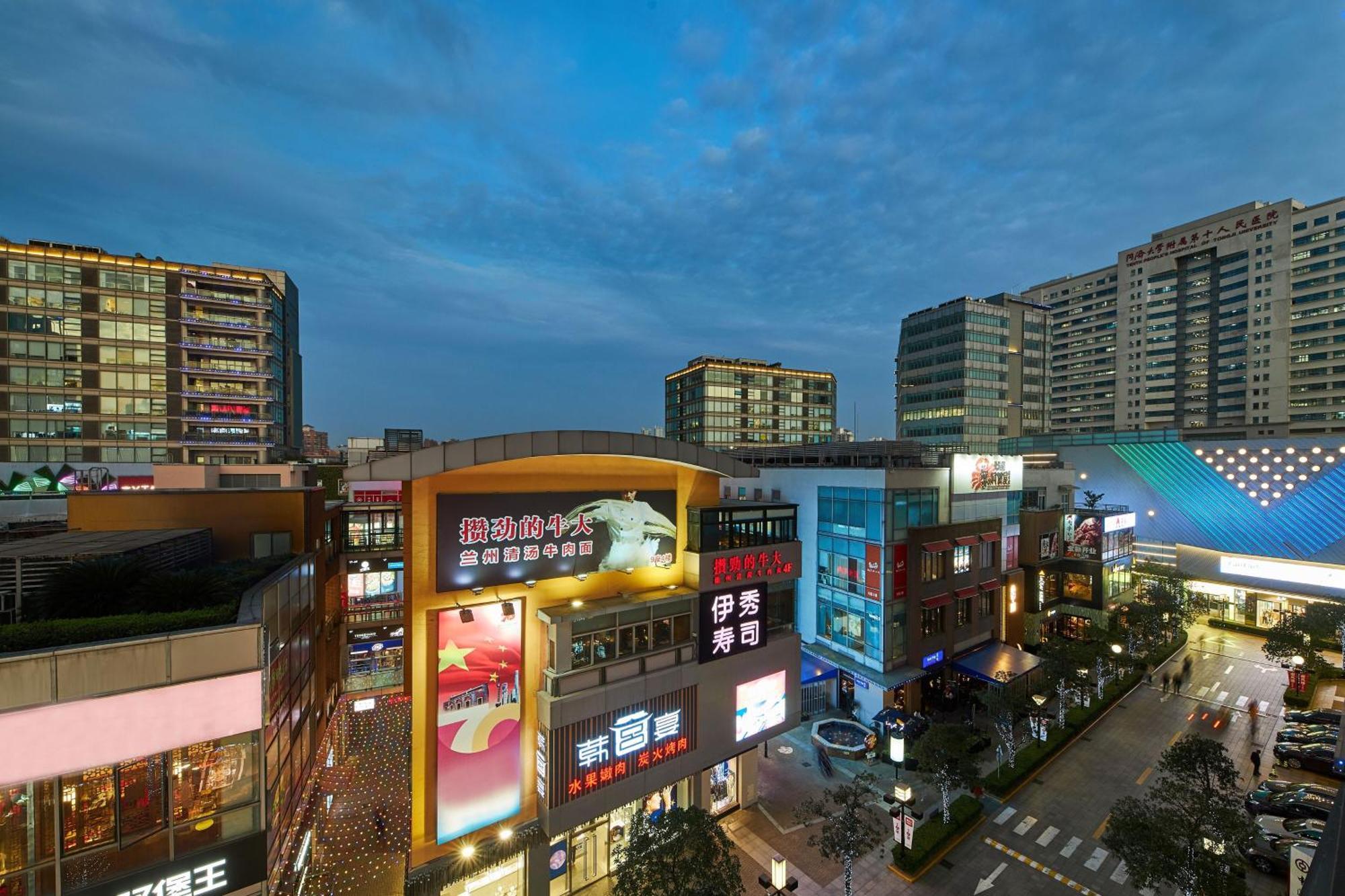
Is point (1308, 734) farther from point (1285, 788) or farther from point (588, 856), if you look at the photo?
point (588, 856)

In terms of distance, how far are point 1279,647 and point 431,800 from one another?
52.7m

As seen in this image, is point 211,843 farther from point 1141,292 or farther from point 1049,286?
point 1049,286

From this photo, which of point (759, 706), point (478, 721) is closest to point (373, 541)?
point (478, 721)

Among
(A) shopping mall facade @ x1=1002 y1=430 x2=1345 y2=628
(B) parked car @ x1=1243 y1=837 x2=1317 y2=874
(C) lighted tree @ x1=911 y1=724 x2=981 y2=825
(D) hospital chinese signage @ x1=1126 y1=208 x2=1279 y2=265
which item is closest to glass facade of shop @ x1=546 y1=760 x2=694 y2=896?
(C) lighted tree @ x1=911 y1=724 x2=981 y2=825

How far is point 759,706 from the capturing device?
21.6 metres

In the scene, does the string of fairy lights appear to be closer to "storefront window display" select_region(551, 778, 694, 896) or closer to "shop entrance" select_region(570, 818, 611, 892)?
"storefront window display" select_region(551, 778, 694, 896)

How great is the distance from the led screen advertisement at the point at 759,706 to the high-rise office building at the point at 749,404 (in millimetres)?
76816

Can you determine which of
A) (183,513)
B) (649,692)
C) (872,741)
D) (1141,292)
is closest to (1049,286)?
(1141,292)

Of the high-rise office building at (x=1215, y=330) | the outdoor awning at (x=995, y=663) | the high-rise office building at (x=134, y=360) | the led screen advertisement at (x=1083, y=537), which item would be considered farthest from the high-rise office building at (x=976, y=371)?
the high-rise office building at (x=134, y=360)

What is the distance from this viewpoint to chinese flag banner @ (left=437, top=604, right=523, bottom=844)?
50.2 ft

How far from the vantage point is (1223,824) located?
54.3ft

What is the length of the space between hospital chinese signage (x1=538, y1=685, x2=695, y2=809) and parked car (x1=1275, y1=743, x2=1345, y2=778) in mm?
32926

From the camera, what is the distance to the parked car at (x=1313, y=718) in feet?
95.3

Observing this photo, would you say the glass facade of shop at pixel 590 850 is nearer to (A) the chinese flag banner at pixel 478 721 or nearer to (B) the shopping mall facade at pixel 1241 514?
(A) the chinese flag banner at pixel 478 721
